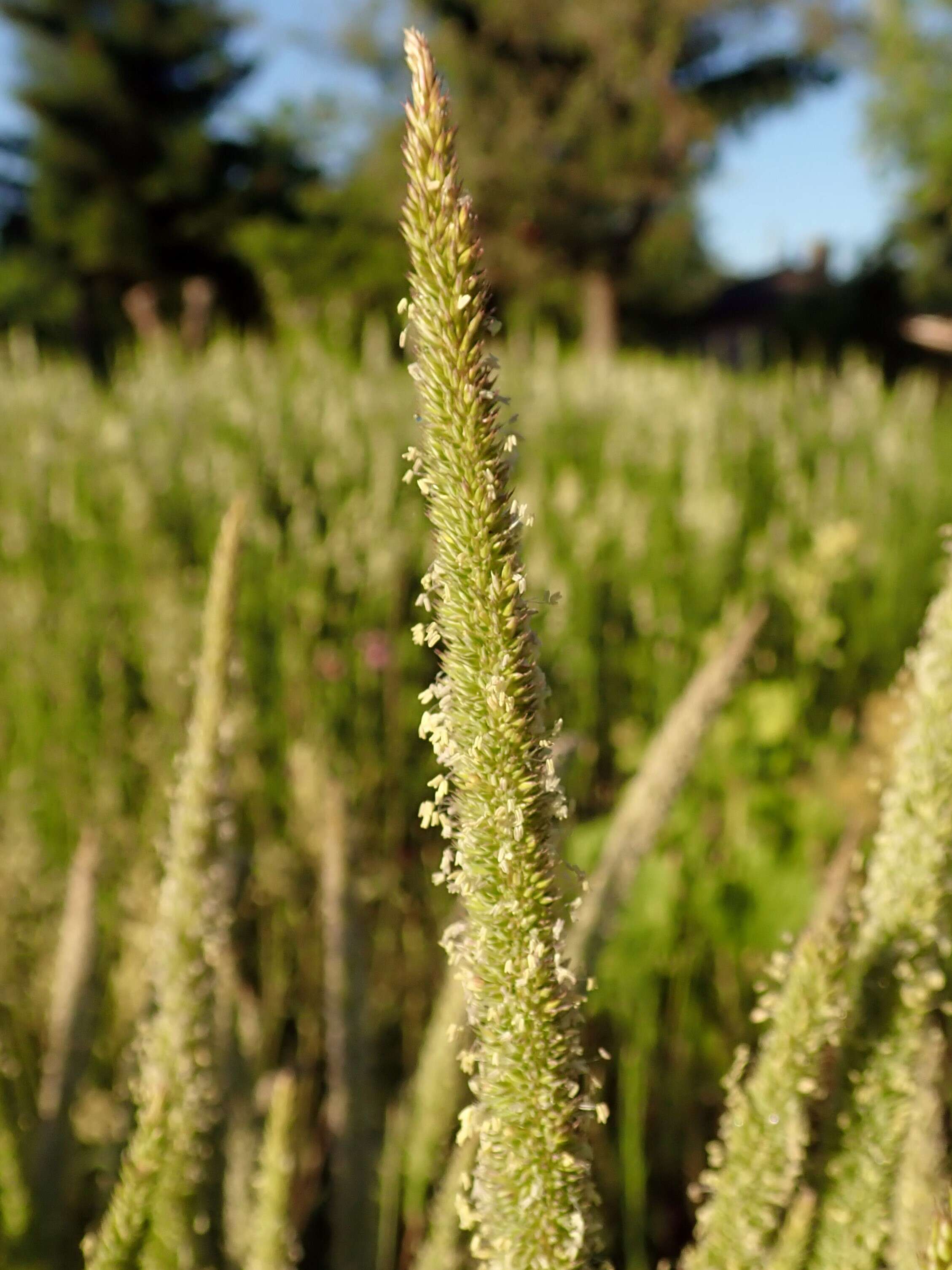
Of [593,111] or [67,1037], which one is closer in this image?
[67,1037]

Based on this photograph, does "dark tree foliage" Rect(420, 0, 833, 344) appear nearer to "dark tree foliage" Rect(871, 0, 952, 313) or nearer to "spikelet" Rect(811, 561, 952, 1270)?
"dark tree foliage" Rect(871, 0, 952, 313)

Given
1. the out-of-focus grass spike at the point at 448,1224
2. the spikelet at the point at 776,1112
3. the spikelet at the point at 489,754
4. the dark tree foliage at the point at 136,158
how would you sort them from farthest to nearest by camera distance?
the dark tree foliage at the point at 136,158, the out-of-focus grass spike at the point at 448,1224, the spikelet at the point at 776,1112, the spikelet at the point at 489,754

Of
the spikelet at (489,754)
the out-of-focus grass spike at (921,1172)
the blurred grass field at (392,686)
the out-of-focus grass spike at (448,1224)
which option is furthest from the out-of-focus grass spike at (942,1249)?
the blurred grass field at (392,686)

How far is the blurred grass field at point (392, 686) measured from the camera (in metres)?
2.33

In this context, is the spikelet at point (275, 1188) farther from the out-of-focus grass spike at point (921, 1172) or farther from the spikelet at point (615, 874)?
the out-of-focus grass spike at point (921, 1172)

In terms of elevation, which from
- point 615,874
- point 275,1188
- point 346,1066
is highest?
point 615,874

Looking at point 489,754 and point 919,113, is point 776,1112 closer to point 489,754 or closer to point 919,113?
point 489,754

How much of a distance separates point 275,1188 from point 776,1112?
35 centimetres

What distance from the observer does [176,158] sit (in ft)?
107

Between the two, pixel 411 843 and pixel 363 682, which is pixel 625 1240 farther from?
pixel 363 682

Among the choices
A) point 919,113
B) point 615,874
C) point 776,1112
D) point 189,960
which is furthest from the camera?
point 919,113

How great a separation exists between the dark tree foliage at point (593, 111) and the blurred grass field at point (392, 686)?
22.1 meters

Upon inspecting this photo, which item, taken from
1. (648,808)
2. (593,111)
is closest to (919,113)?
(593,111)

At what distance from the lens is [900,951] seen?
2.20 ft
